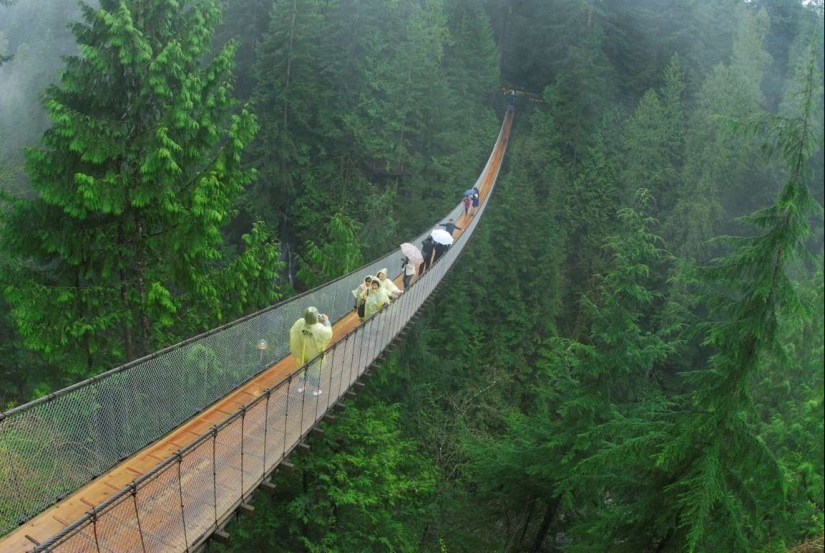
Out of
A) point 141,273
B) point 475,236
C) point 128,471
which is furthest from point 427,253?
point 475,236

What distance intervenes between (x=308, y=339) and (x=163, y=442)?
1.70 metres

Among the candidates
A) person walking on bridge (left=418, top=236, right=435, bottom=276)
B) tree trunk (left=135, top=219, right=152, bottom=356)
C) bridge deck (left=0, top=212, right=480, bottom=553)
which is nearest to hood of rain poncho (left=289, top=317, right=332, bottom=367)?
bridge deck (left=0, top=212, right=480, bottom=553)

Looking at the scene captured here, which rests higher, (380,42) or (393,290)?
(380,42)

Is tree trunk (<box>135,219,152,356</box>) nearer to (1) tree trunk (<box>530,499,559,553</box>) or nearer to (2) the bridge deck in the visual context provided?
(2) the bridge deck

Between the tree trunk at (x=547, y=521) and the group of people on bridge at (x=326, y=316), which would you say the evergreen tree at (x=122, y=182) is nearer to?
the group of people on bridge at (x=326, y=316)

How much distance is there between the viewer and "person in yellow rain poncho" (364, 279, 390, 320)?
8.44m

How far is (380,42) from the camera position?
2141 cm

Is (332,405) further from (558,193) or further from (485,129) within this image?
(485,129)

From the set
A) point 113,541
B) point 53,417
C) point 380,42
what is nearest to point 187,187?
point 53,417

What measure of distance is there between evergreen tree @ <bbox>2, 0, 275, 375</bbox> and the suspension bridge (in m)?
1.54

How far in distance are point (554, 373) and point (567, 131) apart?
16199 millimetres

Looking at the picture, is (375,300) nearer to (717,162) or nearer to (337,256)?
(337,256)

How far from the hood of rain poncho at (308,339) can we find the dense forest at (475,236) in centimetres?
184

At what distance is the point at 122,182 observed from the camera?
6.97 m
